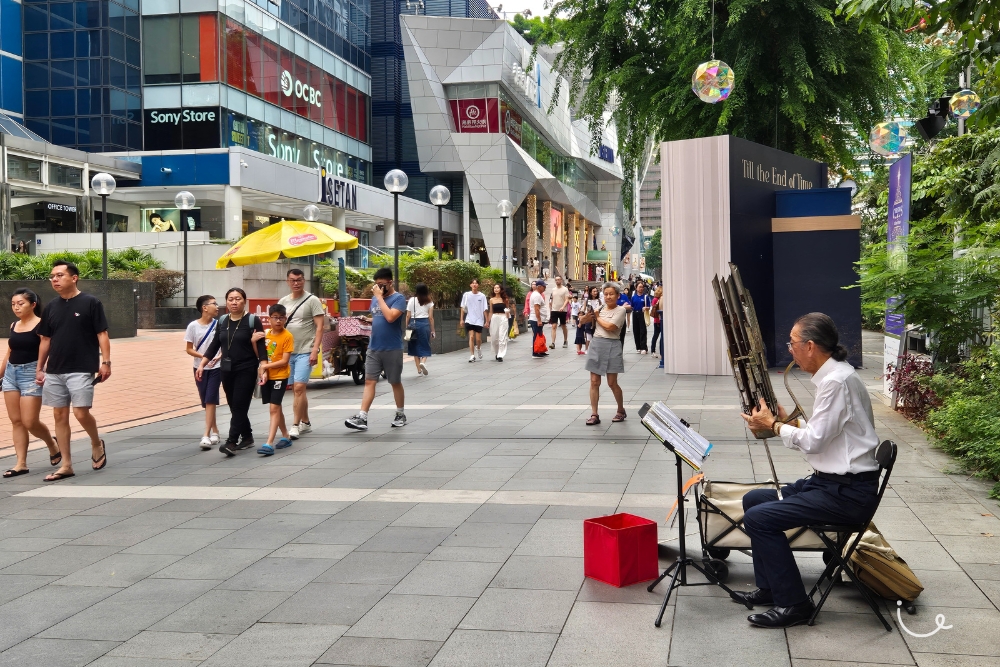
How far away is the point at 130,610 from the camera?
4.71 m

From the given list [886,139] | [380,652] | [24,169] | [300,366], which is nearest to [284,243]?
[300,366]

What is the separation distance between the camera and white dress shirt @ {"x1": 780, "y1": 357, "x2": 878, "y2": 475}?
4.24 meters

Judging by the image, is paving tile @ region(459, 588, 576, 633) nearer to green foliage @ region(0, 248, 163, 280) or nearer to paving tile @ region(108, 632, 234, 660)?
paving tile @ region(108, 632, 234, 660)

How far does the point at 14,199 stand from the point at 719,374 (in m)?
28.5

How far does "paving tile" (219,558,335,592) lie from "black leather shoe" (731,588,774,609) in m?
2.25

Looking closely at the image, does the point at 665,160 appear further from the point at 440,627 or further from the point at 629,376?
the point at 440,627

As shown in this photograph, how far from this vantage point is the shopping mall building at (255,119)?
35.4m

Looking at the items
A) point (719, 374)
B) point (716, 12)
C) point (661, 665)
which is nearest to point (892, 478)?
point (661, 665)

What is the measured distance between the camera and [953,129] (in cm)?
2533

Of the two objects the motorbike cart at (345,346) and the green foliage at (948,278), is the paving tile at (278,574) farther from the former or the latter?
the motorbike cart at (345,346)

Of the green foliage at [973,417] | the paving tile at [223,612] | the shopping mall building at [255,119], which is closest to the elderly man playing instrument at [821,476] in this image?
the paving tile at [223,612]

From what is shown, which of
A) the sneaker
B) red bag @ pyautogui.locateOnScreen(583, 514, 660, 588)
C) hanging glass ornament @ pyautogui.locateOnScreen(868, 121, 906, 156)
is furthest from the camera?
hanging glass ornament @ pyautogui.locateOnScreen(868, 121, 906, 156)

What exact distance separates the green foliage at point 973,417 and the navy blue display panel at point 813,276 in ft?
26.3

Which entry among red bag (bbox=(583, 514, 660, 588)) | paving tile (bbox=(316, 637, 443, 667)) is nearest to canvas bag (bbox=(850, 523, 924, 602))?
red bag (bbox=(583, 514, 660, 588))
